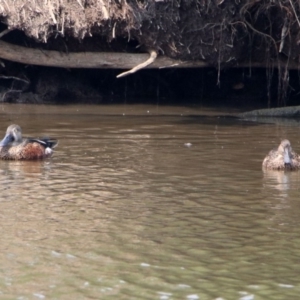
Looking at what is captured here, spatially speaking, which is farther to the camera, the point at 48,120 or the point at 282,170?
the point at 48,120

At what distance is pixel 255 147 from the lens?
11.1 metres

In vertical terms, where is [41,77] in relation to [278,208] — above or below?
above

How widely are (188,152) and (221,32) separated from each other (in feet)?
18.8

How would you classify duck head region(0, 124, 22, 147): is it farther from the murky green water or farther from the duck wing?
the murky green water

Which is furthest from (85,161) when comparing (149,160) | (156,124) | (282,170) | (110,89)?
(110,89)

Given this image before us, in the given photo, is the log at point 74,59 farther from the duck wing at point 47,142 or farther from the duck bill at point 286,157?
the duck bill at point 286,157

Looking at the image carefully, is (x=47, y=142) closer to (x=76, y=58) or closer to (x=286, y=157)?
(x=286, y=157)

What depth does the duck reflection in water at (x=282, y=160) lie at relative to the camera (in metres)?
9.32

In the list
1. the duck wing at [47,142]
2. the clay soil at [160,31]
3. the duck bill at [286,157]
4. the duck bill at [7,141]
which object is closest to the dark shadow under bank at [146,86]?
Answer: the clay soil at [160,31]

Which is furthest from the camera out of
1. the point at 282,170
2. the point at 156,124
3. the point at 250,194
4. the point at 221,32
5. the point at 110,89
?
the point at 110,89

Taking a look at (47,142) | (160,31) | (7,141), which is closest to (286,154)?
(47,142)

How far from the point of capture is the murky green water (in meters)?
5.25

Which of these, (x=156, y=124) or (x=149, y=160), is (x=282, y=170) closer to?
(x=149, y=160)

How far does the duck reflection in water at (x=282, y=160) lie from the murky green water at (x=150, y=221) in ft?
0.45
